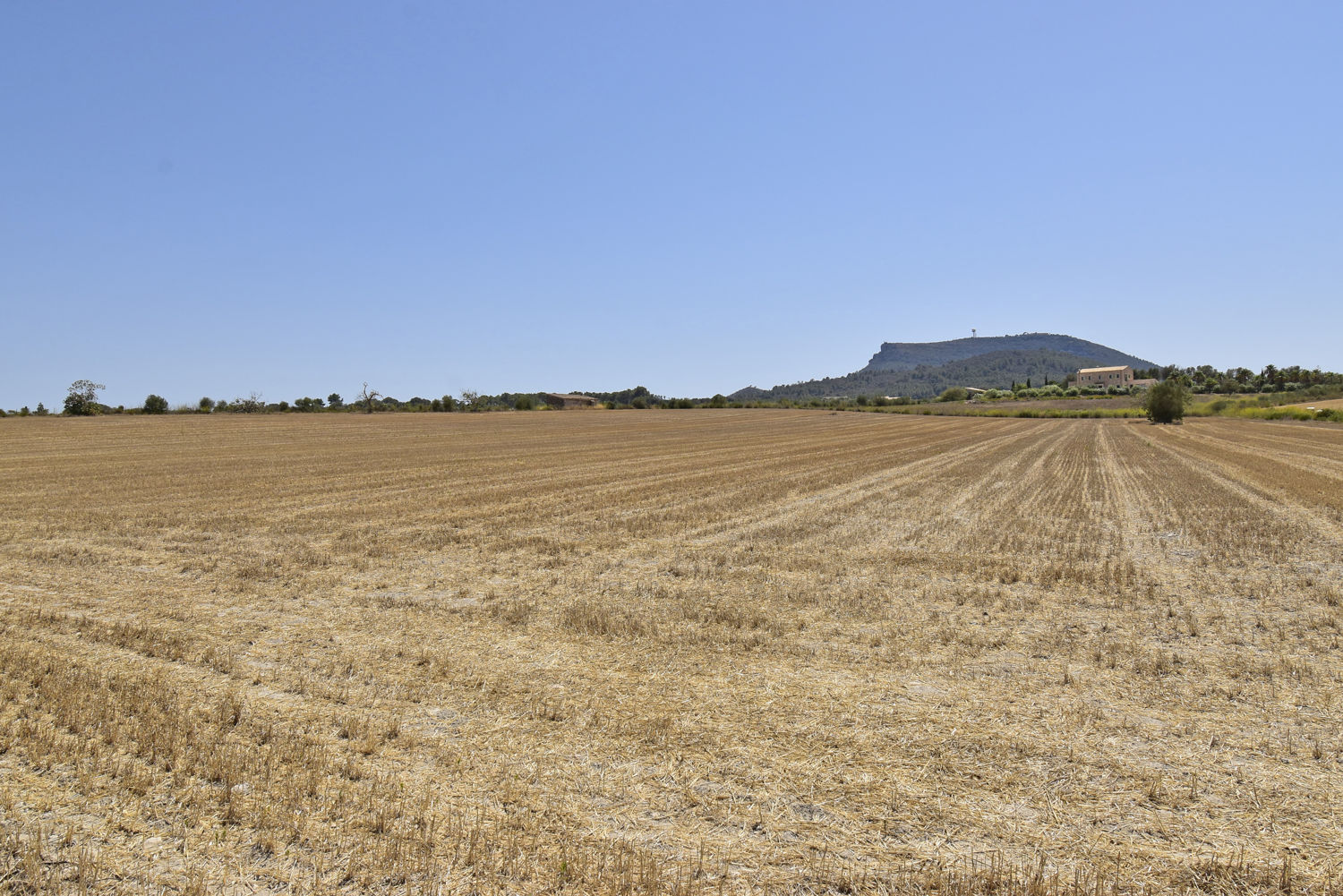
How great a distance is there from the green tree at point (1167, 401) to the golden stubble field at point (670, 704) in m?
66.7

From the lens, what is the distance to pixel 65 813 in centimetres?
462

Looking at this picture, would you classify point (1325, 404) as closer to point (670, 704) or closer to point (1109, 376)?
point (670, 704)

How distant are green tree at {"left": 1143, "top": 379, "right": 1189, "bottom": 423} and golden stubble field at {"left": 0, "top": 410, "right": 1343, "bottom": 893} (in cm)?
6671

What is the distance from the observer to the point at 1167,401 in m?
73.8

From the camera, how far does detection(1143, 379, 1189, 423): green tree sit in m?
73.7

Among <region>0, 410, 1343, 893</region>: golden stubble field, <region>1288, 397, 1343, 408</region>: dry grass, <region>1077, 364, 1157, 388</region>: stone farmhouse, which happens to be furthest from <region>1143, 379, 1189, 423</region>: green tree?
<region>1077, 364, 1157, 388</region>: stone farmhouse

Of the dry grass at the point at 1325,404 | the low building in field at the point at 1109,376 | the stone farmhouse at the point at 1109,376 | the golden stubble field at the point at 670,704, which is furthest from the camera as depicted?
the low building in field at the point at 1109,376

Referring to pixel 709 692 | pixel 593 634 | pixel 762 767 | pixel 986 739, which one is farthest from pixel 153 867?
pixel 986 739

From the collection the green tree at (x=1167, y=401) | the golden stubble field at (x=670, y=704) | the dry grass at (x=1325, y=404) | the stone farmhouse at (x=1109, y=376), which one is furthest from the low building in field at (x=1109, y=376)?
the golden stubble field at (x=670, y=704)

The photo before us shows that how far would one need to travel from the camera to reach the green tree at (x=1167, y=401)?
73688 millimetres

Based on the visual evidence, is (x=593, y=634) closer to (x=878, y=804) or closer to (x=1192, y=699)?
(x=878, y=804)

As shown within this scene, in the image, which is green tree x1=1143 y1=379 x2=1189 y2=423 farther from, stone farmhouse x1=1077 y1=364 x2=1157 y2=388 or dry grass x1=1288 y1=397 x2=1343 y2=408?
stone farmhouse x1=1077 y1=364 x2=1157 y2=388

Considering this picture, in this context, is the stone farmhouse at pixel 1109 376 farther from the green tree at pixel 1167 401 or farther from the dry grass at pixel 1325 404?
the green tree at pixel 1167 401

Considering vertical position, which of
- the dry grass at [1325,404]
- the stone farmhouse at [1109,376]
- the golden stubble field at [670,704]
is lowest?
the golden stubble field at [670,704]
